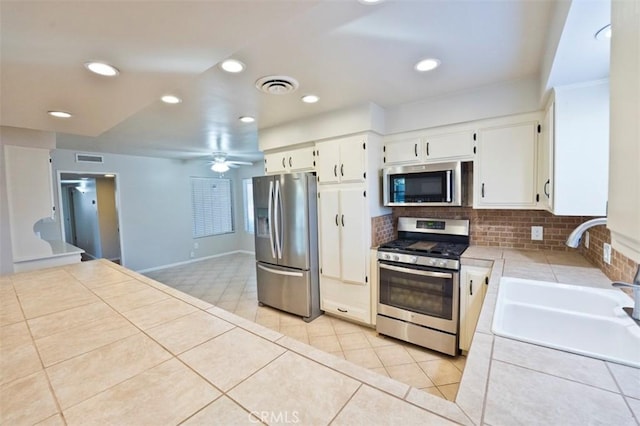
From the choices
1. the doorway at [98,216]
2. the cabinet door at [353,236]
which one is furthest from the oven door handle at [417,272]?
the doorway at [98,216]

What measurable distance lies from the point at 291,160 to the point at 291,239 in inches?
38.1

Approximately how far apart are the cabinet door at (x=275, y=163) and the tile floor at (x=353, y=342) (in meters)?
1.78

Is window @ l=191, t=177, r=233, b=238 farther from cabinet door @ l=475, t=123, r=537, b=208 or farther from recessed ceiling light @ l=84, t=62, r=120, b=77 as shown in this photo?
cabinet door @ l=475, t=123, r=537, b=208

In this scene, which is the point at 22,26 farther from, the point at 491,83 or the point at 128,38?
the point at 491,83

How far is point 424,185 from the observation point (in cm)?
264

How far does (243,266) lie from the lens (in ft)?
19.0

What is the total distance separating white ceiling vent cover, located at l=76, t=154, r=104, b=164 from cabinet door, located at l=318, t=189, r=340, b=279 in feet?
14.3

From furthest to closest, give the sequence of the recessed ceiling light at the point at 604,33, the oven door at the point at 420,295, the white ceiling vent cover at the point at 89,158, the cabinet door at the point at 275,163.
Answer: the white ceiling vent cover at the point at 89,158 → the cabinet door at the point at 275,163 → the oven door at the point at 420,295 → the recessed ceiling light at the point at 604,33

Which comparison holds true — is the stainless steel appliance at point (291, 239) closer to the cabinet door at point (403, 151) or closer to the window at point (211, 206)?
the cabinet door at point (403, 151)

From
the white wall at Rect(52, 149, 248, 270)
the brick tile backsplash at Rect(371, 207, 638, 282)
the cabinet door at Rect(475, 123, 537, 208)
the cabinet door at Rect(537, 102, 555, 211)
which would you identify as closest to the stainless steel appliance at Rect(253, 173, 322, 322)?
the brick tile backsplash at Rect(371, 207, 638, 282)

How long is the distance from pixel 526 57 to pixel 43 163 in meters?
4.24

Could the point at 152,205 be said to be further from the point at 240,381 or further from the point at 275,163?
the point at 240,381

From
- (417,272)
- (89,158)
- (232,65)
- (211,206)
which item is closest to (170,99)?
(232,65)

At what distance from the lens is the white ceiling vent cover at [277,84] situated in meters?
2.01
